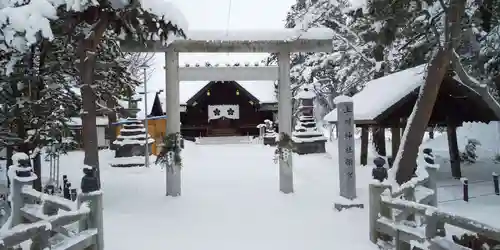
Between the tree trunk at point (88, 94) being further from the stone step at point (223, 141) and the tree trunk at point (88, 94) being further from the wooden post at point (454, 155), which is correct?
the stone step at point (223, 141)

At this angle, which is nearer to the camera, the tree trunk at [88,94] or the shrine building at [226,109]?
the tree trunk at [88,94]

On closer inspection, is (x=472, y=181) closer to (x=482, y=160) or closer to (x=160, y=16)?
(x=482, y=160)

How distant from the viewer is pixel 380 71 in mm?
19078

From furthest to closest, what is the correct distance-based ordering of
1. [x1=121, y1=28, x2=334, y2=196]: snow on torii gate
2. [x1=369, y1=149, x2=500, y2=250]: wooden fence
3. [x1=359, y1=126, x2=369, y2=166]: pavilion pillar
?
[x1=359, y1=126, x2=369, y2=166]: pavilion pillar
[x1=121, y1=28, x2=334, y2=196]: snow on torii gate
[x1=369, y1=149, x2=500, y2=250]: wooden fence

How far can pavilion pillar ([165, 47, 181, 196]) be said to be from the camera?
11.9m

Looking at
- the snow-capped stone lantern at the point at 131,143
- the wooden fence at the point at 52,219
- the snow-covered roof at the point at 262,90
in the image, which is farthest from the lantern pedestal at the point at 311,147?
the wooden fence at the point at 52,219

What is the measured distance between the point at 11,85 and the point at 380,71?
45.7 feet

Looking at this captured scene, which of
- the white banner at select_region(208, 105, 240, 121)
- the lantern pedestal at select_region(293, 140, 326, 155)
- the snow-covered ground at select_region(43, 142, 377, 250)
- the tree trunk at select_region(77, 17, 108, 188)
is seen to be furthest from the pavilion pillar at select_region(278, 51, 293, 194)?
the white banner at select_region(208, 105, 240, 121)

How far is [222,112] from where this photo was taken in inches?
1460

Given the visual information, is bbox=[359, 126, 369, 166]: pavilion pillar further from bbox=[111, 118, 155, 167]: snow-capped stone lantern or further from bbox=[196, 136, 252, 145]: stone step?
bbox=[196, 136, 252, 145]: stone step

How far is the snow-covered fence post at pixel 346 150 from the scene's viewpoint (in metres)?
10.6

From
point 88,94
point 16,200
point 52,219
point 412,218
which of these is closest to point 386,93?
point 412,218

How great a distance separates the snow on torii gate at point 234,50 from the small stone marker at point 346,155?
1.71m

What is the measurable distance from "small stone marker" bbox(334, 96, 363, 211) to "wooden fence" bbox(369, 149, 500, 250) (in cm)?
262
